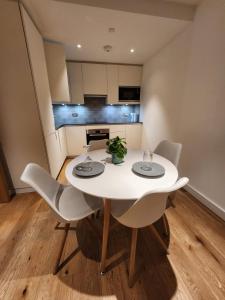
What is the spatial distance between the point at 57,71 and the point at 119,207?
8.72 feet

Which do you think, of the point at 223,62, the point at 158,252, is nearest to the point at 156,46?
the point at 223,62

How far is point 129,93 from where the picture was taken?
3.70 m

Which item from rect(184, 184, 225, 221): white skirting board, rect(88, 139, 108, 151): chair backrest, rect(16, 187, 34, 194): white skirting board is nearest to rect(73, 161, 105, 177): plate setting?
rect(88, 139, 108, 151): chair backrest

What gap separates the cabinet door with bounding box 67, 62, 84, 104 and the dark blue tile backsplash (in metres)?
0.33

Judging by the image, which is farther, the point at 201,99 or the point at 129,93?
the point at 129,93

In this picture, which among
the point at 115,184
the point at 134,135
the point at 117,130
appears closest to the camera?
the point at 115,184

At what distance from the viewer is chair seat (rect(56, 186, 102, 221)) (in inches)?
43.8

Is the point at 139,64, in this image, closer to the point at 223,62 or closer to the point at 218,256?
the point at 223,62

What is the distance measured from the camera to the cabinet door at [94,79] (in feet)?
11.0

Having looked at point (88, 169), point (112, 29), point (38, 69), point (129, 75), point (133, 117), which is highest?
point (112, 29)

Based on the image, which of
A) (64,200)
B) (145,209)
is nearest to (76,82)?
(64,200)

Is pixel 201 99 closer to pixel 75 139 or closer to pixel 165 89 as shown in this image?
pixel 165 89

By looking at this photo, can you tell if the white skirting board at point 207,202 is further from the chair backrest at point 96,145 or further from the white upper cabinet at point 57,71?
the white upper cabinet at point 57,71

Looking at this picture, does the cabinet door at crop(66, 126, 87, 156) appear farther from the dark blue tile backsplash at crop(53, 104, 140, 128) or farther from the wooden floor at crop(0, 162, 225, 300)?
the wooden floor at crop(0, 162, 225, 300)
